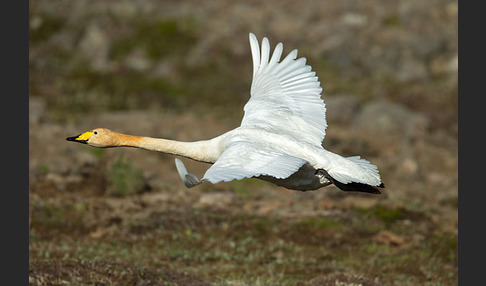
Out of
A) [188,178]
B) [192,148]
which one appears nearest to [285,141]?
[192,148]

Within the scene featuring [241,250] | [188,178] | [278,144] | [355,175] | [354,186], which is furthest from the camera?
[241,250]

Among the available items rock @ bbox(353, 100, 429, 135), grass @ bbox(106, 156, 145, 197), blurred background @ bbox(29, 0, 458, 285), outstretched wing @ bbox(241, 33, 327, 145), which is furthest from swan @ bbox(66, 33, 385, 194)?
rock @ bbox(353, 100, 429, 135)

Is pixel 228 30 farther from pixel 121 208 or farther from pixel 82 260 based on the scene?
pixel 82 260

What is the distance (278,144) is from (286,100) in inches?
62.7

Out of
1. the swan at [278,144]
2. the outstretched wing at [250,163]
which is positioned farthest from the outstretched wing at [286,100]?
the outstretched wing at [250,163]

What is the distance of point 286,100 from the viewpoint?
10.3 m

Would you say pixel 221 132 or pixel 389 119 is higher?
pixel 389 119

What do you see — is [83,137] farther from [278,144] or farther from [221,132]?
[221,132]

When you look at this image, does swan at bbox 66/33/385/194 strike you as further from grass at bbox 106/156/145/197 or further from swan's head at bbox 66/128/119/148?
grass at bbox 106/156/145/197

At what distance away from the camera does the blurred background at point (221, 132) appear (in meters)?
11.6

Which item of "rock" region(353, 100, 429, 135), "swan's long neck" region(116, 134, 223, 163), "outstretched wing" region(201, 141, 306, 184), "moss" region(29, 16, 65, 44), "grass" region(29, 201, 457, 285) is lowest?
"grass" region(29, 201, 457, 285)

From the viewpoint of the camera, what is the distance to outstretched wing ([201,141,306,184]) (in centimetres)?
733

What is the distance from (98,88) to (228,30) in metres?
6.81

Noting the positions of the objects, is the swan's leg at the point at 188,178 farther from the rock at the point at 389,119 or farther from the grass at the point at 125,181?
the rock at the point at 389,119
